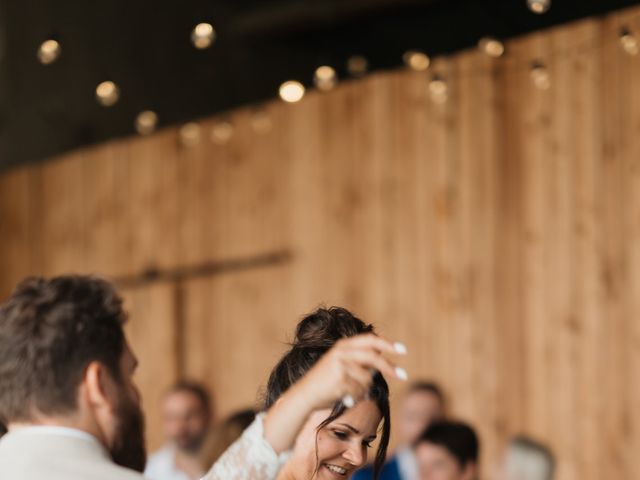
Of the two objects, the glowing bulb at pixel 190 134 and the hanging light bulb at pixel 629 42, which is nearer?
the hanging light bulb at pixel 629 42

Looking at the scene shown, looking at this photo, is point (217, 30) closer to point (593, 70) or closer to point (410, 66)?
point (410, 66)

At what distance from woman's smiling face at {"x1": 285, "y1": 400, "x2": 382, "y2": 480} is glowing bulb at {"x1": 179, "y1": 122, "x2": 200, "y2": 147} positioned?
681 cm

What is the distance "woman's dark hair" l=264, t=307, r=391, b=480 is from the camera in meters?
2.56

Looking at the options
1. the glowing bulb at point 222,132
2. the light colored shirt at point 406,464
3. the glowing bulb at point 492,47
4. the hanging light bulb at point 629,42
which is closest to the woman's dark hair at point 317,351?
the light colored shirt at point 406,464

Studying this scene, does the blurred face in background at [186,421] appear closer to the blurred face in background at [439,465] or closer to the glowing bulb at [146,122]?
the blurred face in background at [439,465]

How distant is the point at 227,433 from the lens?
451 cm

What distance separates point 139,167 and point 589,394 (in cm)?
438

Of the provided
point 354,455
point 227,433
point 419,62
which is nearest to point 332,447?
point 354,455

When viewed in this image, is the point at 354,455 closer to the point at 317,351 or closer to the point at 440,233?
the point at 317,351

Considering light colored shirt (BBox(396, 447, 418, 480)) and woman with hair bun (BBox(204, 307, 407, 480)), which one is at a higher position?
woman with hair bun (BBox(204, 307, 407, 480))

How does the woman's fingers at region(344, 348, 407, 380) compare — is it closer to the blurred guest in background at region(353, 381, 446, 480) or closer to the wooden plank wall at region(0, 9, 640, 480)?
the blurred guest in background at region(353, 381, 446, 480)

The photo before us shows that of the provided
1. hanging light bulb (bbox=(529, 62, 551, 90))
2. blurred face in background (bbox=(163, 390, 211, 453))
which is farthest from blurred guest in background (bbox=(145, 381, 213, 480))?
hanging light bulb (bbox=(529, 62, 551, 90))

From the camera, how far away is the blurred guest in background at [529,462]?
5.41m

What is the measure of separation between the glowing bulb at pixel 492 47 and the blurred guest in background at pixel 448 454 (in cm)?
289
